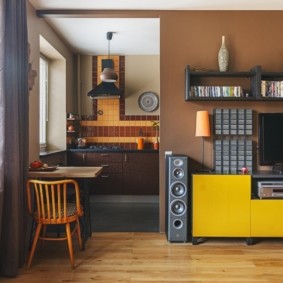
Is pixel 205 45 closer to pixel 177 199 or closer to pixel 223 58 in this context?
pixel 223 58

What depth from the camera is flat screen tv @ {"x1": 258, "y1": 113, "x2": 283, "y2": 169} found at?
3.64 meters

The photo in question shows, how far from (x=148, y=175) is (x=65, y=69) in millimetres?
2188

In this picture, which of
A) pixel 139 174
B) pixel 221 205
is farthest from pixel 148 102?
pixel 221 205

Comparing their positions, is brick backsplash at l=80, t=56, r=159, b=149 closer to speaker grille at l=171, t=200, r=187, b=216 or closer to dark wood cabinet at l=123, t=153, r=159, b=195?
dark wood cabinet at l=123, t=153, r=159, b=195

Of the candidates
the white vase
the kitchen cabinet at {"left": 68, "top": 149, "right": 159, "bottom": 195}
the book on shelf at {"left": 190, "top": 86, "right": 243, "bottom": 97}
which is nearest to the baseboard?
the kitchen cabinet at {"left": 68, "top": 149, "right": 159, "bottom": 195}

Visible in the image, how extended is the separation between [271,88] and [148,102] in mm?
2610

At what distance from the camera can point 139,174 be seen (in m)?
5.29

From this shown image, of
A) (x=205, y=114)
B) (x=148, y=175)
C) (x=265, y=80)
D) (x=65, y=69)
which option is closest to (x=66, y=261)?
(x=205, y=114)

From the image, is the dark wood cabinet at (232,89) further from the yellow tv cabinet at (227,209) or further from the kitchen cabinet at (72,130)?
the kitchen cabinet at (72,130)

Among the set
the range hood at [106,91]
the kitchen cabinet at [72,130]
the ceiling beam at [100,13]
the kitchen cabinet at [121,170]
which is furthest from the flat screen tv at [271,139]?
the kitchen cabinet at [72,130]

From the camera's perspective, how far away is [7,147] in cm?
263

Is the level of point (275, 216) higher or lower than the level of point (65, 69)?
lower

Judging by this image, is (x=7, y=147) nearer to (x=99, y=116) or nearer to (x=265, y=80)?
(x=265, y=80)

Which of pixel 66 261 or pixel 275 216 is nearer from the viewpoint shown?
pixel 66 261
